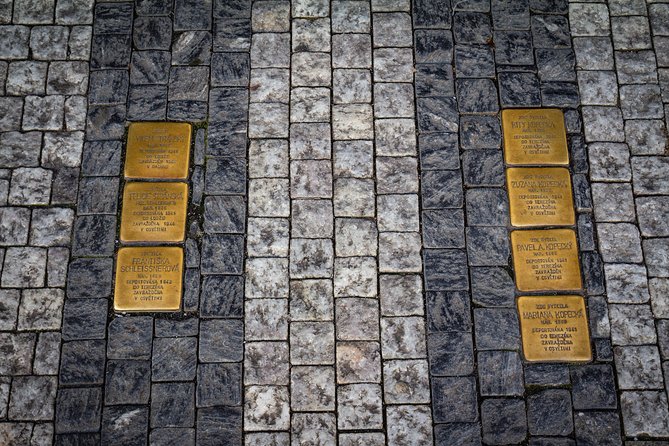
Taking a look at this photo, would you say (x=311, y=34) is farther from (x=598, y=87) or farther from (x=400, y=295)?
(x=598, y=87)

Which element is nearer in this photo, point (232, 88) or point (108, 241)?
point (108, 241)

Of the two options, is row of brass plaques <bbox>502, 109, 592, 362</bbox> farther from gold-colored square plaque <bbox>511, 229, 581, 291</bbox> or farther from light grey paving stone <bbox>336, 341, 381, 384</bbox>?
light grey paving stone <bbox>336, 341, 381, 384</bbox>

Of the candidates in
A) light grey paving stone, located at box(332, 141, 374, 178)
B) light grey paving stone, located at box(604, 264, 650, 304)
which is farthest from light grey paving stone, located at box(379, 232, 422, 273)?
light grey paving stone, located at box(604, 264, 650, 304)

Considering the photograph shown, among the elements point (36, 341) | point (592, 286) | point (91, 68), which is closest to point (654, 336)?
point (592, 286)

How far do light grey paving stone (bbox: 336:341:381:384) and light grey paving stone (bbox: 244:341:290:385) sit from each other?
1.29 ft

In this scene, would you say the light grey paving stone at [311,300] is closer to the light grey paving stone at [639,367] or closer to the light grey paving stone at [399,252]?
the light grey paving stone at [399,252]

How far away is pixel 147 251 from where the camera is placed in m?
4.08

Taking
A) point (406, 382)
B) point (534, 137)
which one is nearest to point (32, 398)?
point (406, 382)

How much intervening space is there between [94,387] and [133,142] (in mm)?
1872

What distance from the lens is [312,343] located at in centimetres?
399

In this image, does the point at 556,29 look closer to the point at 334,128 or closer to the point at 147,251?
the point at 334,128

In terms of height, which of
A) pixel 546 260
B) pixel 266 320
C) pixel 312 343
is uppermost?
pixel 546 260

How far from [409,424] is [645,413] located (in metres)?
1.70

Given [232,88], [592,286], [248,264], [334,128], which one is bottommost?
[592,286]
